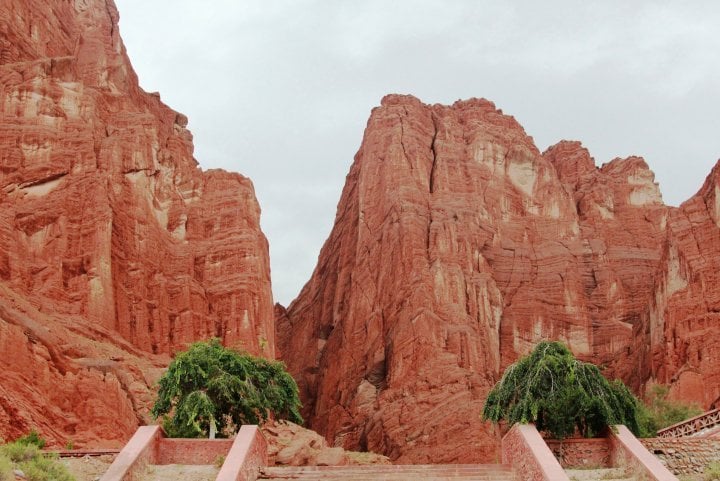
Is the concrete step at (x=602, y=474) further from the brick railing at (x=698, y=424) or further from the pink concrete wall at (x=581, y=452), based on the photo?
the brick railing at (x=698, y=424)

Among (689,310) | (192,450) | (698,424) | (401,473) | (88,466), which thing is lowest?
(401,473)

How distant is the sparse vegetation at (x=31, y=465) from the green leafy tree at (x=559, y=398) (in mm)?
12083

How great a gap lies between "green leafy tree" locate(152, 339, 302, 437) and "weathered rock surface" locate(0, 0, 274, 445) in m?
12.0

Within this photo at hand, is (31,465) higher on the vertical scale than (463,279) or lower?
lower

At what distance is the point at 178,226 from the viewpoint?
219 ft

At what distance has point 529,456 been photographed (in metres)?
25.8

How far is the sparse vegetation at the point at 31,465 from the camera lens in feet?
75.5

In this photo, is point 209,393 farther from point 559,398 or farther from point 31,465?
point 559,398

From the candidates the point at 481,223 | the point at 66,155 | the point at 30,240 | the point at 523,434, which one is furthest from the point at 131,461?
the point at 481,223

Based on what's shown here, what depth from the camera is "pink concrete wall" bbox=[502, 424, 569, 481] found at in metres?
24.1

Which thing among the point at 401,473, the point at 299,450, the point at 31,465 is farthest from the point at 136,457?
the point at 299,450

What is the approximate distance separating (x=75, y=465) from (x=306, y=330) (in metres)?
61.5

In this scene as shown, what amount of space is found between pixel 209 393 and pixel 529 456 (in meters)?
11.7

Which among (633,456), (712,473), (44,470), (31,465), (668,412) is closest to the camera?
(31,465)
